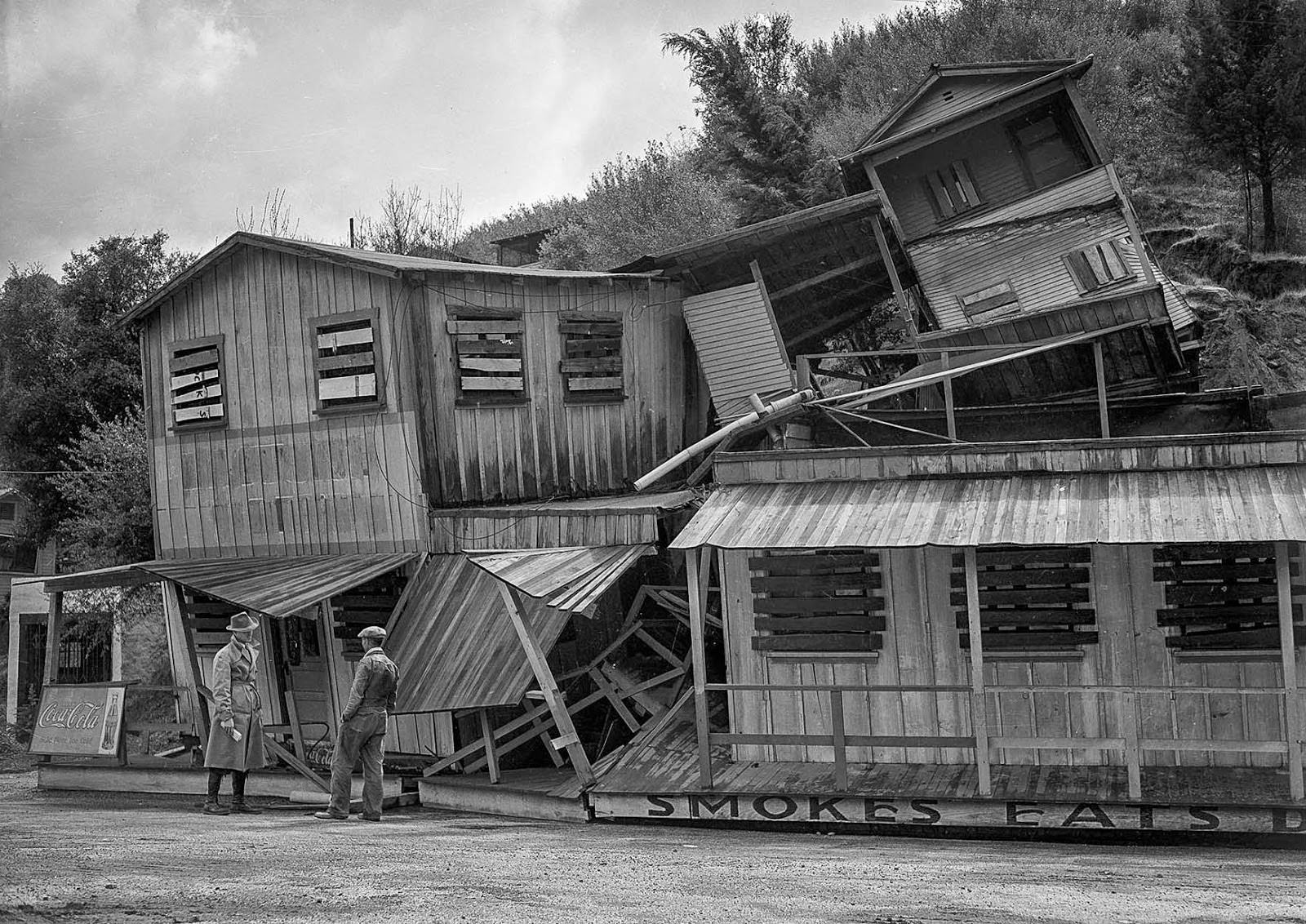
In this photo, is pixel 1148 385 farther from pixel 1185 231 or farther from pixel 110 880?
pixel 110 880

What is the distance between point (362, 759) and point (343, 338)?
23.9 ft

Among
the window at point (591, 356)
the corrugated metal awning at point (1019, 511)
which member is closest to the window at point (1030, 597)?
the corrugated metal awning at point (1019, 511)

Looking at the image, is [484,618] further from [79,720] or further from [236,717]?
[79,720]

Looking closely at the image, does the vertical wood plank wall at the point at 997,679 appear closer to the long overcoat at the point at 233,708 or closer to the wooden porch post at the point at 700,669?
the wooden porch post at the point at 700,669

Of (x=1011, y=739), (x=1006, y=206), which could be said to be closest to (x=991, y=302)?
(x=1006, y=206)

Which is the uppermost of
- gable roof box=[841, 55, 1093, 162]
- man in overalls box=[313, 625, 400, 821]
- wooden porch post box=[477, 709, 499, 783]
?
gable roof box=[841, 55, 1093, 162]

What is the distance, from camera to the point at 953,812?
40.2ft

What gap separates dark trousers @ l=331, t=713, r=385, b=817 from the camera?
42.8 ft

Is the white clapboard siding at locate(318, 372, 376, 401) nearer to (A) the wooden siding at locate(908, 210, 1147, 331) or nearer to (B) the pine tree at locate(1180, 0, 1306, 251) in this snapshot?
(A) the wooden siding at locate(908, 210, 1147, 331)

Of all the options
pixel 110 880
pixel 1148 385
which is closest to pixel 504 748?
pixel 110 880

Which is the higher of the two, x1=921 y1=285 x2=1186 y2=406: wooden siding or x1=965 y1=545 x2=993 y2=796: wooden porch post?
x1=921 y1=285 x2=1186 y2=406: wooden siding

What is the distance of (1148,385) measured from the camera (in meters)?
22.5

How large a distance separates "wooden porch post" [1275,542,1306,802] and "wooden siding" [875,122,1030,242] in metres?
15.3

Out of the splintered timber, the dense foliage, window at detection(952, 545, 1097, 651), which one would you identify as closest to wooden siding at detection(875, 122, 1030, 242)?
window at detection(952, 545, 1097, 651)
